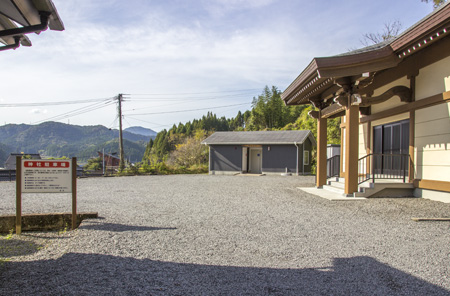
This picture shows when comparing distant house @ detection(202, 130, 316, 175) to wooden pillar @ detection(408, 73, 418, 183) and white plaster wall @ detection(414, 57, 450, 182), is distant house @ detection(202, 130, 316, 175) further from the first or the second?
white plaster wall @ detection(414, 57, 450, 182)

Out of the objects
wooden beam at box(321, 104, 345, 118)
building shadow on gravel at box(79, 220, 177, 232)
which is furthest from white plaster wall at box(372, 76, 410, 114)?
building shadow on gravel at box(79, 220, 177, 232)

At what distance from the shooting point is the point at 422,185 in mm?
7168

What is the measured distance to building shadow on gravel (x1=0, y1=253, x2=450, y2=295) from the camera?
8.19ft

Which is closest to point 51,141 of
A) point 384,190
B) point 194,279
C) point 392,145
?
point 392,145

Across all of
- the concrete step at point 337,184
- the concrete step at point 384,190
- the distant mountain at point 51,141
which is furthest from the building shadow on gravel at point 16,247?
the distant mountain at point 51,141

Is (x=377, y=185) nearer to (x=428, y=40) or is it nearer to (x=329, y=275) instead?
(x=428, y=40)

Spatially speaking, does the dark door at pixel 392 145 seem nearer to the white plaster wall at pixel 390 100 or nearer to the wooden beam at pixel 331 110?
the white plaster wall at pixel 390 100

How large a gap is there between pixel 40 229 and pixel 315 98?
8.34 metres

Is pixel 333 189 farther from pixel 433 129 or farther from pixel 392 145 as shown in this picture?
pixel 433 129

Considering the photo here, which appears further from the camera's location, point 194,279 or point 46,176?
point 46,176

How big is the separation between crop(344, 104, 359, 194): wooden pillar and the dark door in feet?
2.22

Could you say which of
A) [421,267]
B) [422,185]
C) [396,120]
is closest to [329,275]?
[421,267]

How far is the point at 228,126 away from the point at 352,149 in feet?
183

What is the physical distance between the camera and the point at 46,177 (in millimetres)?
4895
